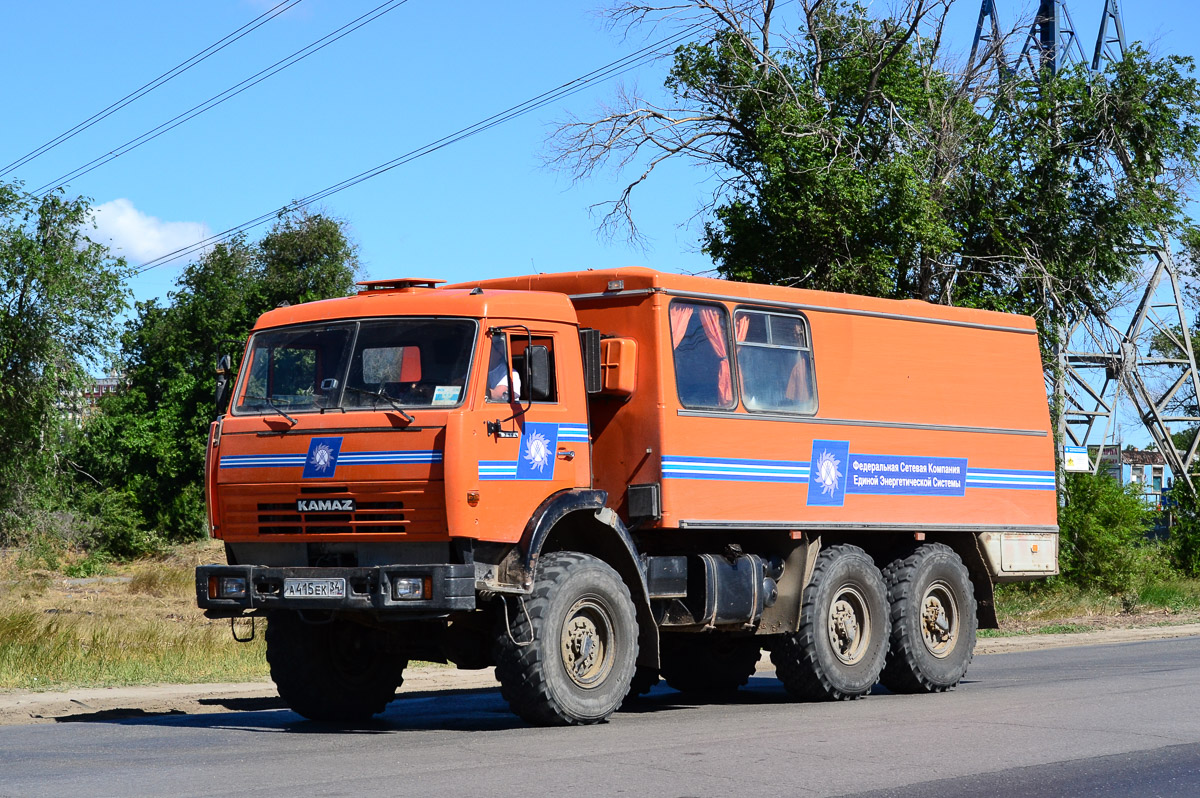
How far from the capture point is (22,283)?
34.0m

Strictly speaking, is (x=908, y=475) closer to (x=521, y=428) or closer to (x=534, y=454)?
(x=534, y=454)

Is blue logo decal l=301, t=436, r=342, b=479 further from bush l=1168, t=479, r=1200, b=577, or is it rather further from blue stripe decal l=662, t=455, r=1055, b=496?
bush l=1168, t=479, r=1200, b=577

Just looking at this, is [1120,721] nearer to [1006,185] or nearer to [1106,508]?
[1006,185]

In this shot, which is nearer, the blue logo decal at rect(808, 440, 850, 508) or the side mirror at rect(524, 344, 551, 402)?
the side mirror at rect(524, 344, 551, 402)

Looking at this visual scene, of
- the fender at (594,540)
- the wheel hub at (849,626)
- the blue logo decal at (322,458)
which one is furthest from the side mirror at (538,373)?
the wheel hub at (849,626)

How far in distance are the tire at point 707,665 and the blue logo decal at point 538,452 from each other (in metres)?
3.95

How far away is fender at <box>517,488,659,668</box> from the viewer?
1075cm

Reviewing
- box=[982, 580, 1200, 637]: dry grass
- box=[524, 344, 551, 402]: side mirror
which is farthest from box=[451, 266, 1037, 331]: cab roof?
box=[982, 580, 1200, 637]: dry grass

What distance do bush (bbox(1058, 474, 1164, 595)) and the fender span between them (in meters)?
17.9

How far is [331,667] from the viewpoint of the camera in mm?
12031

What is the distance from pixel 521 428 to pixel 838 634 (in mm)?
4356

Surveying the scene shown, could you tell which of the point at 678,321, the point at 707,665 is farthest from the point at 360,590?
the point at 707,665

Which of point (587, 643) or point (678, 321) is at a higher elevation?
point (678, 321)

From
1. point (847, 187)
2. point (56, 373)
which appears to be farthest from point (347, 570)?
point (56, 373)
